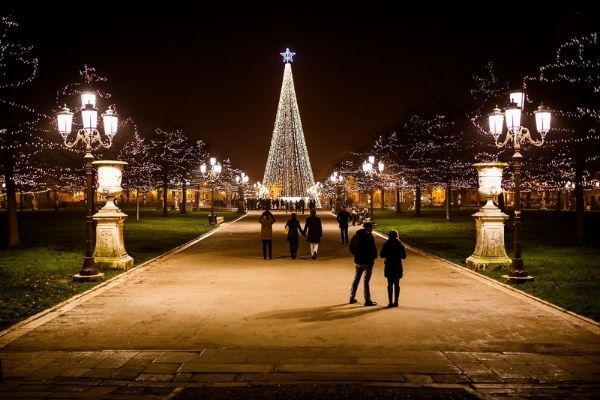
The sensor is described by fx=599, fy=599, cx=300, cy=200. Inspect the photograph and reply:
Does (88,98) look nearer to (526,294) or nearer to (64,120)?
(64,120)

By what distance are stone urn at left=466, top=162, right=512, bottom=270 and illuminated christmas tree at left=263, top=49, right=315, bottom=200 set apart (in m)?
35.2

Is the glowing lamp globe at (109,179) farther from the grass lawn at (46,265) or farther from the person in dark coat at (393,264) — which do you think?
the person in dark coat at (393,264)

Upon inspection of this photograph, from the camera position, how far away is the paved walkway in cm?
646

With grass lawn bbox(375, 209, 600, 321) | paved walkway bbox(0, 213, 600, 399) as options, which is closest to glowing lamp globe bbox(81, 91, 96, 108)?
paved walkway bbox(0, 213, 600, 399)

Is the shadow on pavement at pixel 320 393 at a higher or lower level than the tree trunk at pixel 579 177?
lower

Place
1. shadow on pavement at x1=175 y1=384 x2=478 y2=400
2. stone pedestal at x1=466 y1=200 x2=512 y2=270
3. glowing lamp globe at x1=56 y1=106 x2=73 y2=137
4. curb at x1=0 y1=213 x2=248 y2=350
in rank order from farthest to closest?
stone pedestal at x1=466 y1=200 x2=512 y2=270 < glowing lamp globe at x1=56 y1=106 x2=73 y2=137 < curb at x1=0 y1=213 x2=248 y2=350 < shadow on pavement at x1=175 y1=384 x2=478 y2=400

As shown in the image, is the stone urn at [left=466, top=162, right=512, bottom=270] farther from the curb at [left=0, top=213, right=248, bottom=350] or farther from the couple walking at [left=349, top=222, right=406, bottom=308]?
the curb at [left=0, top=213, right=248, bottom=350]

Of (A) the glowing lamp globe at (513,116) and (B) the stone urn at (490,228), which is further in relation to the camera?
(B) the stone urn at (490,228)

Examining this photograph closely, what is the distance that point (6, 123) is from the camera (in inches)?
813

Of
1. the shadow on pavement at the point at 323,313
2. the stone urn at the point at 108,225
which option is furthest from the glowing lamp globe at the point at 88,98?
the shadow on pavement at the point at 323,313

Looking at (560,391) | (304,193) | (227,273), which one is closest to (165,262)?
(227,273)

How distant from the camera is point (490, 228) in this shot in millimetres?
15945

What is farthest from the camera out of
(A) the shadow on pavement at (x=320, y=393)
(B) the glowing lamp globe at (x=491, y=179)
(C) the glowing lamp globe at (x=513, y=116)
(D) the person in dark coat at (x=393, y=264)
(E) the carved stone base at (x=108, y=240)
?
(E) the carved stone base at (x=108, y=240)

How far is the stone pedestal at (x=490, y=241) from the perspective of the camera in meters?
15.9
